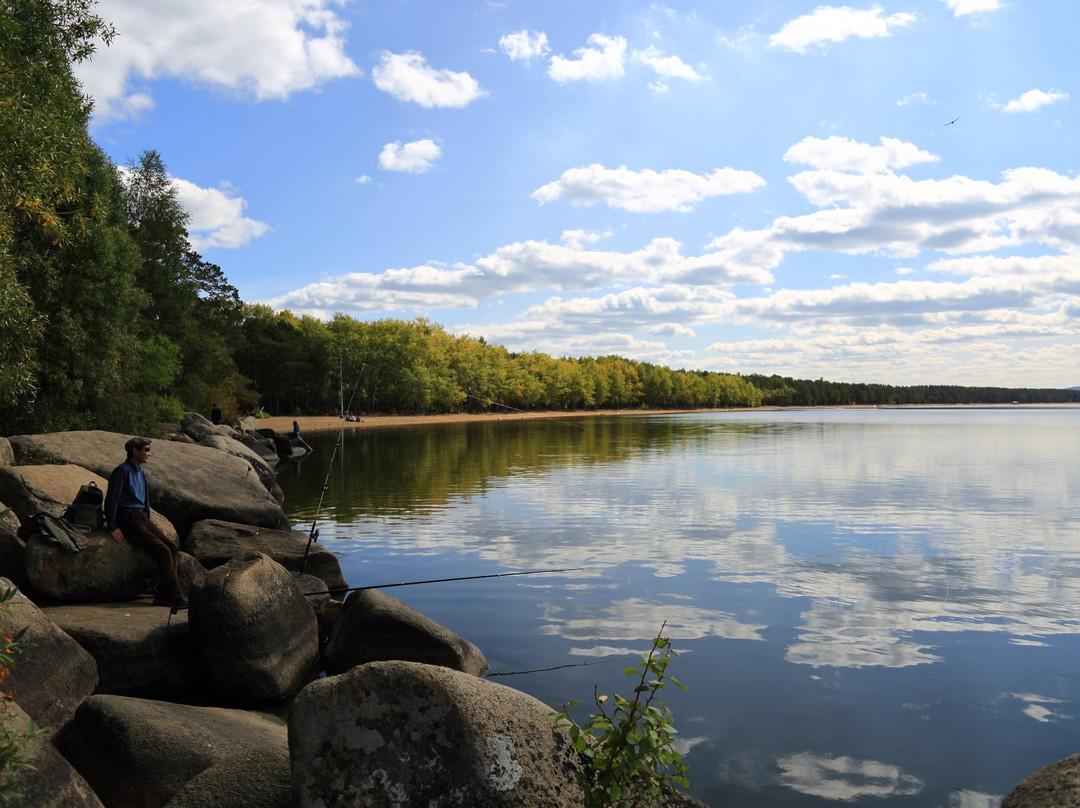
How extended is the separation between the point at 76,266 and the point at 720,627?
92.8 ft

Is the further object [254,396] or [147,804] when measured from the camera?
[254,396]


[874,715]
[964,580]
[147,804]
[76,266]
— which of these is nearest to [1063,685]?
[874,715]

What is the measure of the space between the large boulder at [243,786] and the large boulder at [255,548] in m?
7.98

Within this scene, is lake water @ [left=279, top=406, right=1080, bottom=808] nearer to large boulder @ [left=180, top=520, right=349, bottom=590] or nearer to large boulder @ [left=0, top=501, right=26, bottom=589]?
large boulder @ [left=180, top=520, right=349, bottom=590]

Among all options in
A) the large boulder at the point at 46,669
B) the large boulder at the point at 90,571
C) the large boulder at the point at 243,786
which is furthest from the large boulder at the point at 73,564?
the large boulder at the point at 243,786

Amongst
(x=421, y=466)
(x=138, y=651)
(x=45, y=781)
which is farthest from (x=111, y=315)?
(x=45, y=781)

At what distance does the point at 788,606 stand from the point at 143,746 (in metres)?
10.2

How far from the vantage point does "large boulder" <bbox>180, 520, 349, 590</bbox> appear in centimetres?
1385

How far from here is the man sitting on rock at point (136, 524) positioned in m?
10.9

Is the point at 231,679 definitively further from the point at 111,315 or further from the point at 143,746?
the point at 111,315

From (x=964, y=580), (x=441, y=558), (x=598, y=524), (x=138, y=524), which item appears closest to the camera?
(x=138, y=524)

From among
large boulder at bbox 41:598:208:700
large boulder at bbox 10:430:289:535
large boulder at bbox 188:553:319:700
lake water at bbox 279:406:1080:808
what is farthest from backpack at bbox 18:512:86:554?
lake water at bbox 279:406:1080:808

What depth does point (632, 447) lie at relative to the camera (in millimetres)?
55000

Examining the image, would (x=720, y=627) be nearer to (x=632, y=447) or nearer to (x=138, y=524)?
(x=138, y=524)
